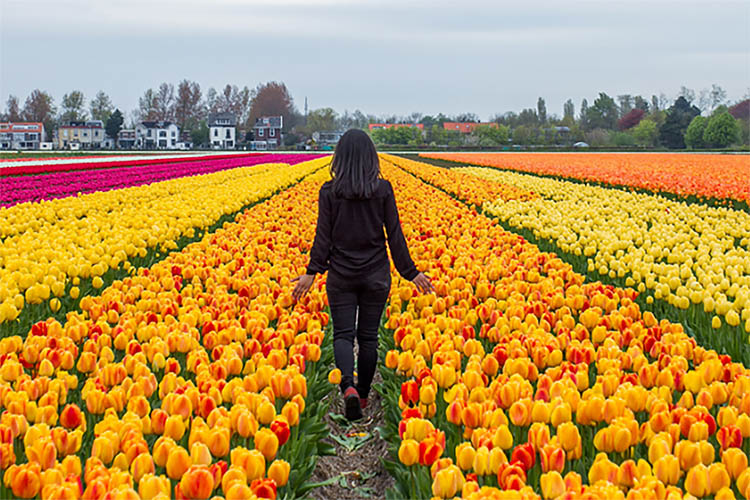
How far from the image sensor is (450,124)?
16500 centimetres

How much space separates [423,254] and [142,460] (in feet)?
17.7

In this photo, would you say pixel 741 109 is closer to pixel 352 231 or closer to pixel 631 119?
pixel 631 119

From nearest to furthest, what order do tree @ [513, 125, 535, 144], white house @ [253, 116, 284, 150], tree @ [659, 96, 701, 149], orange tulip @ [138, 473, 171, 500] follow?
orange tulip @ [138, 473, 171, 500], tree @ [659, 96, 701, 149], tree @ [513, 125, 535, 144], white house @ [253, 116, 284, 150]

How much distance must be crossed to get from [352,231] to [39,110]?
142 m

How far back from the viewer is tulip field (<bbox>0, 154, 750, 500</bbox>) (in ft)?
8.77

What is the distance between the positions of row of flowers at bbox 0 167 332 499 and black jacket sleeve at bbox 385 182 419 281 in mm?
728

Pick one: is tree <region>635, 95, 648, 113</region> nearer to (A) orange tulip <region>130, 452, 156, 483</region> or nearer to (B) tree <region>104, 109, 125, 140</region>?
(B) tree <region>104, 109, 125, 140</region>

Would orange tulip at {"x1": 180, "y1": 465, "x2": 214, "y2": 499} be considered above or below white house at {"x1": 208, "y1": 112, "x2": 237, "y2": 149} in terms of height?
below

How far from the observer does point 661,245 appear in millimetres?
7914

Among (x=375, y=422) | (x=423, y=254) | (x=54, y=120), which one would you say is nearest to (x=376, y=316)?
(x=375, y=422)

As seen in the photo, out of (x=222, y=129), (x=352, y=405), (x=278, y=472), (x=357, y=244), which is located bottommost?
(x=352, y=405)

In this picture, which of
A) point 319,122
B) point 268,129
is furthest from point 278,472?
point 268,129

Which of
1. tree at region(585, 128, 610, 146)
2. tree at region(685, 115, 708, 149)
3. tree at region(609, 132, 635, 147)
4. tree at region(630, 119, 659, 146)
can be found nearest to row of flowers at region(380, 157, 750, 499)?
tree at region(685, 115, 708, 149)

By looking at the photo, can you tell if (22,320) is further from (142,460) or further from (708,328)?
(708,328)
